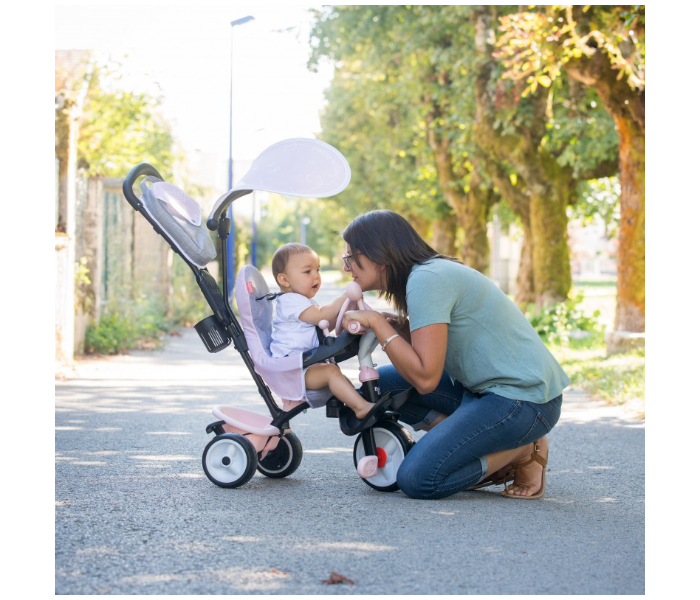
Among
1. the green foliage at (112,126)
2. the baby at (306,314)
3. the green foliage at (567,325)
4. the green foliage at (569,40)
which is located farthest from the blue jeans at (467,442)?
the green foliage at (112,126)

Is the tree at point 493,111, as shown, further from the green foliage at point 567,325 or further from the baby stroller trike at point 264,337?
the baby stroller trike at point 264,337

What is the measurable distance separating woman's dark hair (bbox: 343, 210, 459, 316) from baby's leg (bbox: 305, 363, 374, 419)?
0.51 meters

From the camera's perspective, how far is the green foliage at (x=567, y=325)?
49.8ft

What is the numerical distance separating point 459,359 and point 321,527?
1.19 m

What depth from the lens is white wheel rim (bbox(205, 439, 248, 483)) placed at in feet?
16.8

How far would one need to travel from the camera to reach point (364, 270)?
493cm

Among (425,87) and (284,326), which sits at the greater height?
(425,87)

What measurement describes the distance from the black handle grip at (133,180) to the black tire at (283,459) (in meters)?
1.53

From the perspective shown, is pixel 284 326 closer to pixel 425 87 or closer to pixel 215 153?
pixel 425 87
